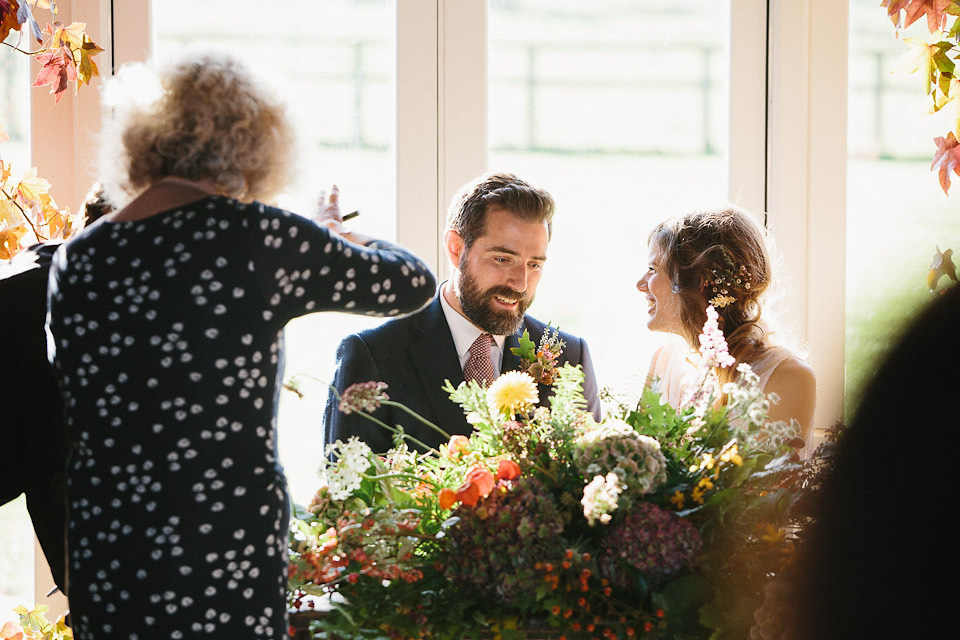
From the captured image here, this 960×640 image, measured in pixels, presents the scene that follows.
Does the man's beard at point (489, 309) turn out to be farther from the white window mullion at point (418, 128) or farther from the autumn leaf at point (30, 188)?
the autumn leaf at point (30, 188)

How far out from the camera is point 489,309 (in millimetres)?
2521

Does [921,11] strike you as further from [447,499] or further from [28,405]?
[28,405]

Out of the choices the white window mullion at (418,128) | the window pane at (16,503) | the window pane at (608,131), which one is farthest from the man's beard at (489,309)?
the window pane at (16,503)

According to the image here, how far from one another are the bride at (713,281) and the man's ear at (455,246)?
21.4 inches

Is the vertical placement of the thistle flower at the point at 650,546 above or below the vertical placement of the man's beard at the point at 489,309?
below

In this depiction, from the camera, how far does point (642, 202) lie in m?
3.36

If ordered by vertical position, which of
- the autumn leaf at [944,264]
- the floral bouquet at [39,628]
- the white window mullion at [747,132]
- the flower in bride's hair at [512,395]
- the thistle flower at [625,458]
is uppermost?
the white window mullion at [747,132]

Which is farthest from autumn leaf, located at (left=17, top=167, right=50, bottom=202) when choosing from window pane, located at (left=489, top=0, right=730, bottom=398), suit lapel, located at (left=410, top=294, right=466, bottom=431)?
window pane, located at (left=489, top=0, right=730, bottom=398)

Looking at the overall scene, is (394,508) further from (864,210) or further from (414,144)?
(864,210)

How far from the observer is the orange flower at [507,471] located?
4.59 ft

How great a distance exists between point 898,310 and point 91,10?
3200 mm

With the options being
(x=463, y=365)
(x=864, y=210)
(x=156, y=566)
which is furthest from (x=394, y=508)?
(x=864, y=210)

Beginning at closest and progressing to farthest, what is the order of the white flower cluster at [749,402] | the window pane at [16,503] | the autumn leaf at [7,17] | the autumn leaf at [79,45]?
the white flower cluster at [749,402] < the autumn leaf at [7,17] < the autumn leaf at [79,45] < the window pane at [16,503]

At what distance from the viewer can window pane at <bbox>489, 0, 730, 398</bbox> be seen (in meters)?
3.26
